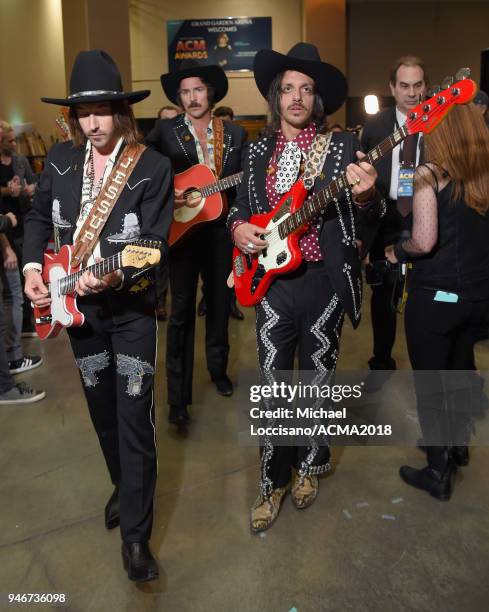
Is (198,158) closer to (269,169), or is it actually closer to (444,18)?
A: (269,169)

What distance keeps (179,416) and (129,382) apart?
1.40 m

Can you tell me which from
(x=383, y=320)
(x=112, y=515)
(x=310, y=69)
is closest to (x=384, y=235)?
(x=383, y=320)

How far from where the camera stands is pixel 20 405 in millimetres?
3826

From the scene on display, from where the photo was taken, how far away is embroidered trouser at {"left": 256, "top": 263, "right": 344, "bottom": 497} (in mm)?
2420

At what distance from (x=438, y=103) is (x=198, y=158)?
1.78 meters

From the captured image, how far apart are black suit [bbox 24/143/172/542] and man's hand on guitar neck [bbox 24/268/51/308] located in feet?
0.60

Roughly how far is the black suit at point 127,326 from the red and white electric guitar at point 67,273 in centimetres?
6

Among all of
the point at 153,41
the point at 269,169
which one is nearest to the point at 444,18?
the point at 153,41

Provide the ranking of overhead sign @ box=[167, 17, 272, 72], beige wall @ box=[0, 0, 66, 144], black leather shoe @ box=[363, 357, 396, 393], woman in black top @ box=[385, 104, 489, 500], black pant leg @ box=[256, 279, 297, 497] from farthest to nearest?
overhead sign @ box=[167, 17, 272, 72], beige wall @ box=[0, 0, 66, 144], black leather shoe @ box=[363, 357, 396, 393], black pant leg @ box=[256, 279, 297, 497], woman in black top @ box=[385, 104, 489, 500]

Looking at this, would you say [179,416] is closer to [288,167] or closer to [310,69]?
[288,167]

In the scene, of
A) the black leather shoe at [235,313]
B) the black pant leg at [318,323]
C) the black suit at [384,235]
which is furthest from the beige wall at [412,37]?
the black pant leg at [318,323]

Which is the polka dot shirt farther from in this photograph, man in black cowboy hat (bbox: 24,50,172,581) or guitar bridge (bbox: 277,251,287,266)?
man in black cowboy hat (bbox: 24,50,172,581)

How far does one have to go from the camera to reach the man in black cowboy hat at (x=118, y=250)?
2064mm

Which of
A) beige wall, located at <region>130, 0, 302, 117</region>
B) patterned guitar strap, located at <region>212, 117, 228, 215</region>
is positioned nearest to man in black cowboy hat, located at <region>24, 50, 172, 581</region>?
patterned guitar strap, located at <region>212, 117, 228, 215</region>
